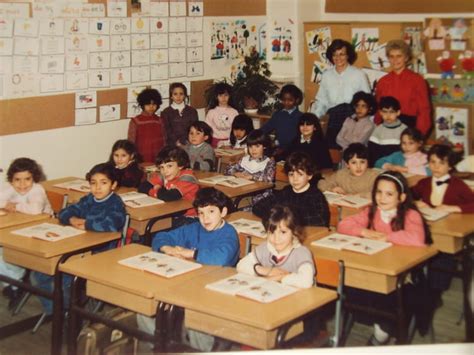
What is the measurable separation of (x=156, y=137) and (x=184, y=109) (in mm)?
417

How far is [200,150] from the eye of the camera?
6.36 metres

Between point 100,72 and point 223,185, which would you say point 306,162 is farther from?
point 100,72

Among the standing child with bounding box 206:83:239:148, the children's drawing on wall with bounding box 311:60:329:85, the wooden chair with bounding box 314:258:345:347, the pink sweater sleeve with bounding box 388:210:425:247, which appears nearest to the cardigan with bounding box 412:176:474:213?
the pink sweater sleeve with bounding box 388:210:425:247

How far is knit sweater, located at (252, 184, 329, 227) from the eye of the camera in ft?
14.6

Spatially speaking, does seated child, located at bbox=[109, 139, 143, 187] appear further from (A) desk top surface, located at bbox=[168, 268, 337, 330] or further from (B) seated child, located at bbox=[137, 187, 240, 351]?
(A) desk top surface, located at bbox=[168, 268, 337, 330]

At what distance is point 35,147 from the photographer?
6.28 meters

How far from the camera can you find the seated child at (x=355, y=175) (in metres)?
5.21

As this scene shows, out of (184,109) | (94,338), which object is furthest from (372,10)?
(94,338)

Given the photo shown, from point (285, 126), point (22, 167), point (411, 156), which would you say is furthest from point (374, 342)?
point (285, 126)

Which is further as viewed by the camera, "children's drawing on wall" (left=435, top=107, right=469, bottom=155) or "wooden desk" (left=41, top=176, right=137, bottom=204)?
"children's drawing on wall" (left=435, top=107, right=469, bottom=155)

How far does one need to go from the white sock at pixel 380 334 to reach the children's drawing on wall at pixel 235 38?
430 centimetres

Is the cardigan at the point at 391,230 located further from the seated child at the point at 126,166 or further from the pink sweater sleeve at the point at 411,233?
the seated child at the point at 126,166

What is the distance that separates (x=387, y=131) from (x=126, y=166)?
2.11 meters

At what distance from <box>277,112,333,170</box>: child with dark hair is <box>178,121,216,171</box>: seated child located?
0.72m
